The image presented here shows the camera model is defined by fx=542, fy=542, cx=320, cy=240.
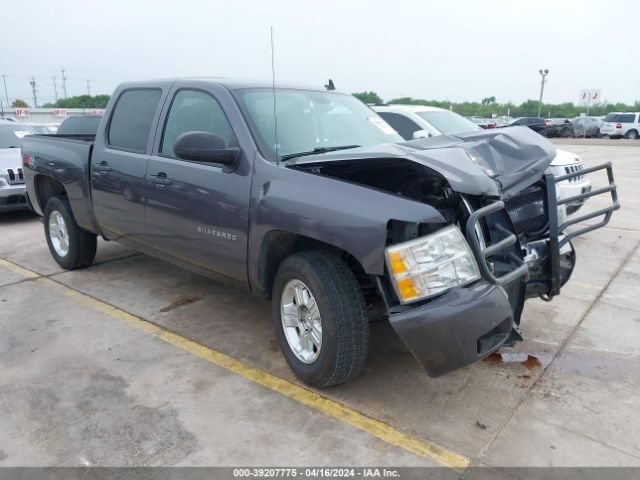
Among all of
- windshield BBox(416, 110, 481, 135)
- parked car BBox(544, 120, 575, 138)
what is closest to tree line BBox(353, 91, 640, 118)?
parked car BBox(544, 120, 575, 138)

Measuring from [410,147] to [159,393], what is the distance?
217 centimetres

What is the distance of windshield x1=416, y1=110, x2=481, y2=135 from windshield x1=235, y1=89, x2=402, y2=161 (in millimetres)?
3876

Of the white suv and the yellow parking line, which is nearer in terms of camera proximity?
the yellow parking line

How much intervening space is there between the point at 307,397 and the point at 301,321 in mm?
459

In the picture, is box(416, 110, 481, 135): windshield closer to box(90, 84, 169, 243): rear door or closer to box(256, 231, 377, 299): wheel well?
box(90, 84, 169, 243): rear door

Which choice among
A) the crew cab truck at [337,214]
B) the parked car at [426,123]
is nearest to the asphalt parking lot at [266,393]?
the crew cab truck at [337,214]

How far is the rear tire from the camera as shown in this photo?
5.52 meters

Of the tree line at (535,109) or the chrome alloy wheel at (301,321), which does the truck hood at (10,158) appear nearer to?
the chrome alloy wheel at (301,321)

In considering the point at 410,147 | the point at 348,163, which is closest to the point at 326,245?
the point at 348,163

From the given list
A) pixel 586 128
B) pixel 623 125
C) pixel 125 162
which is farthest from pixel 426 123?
pixel 586 128

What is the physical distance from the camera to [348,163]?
307 cm

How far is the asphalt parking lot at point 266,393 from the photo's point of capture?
9.12 ft

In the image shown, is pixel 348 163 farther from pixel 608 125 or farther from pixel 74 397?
pixel 608 125

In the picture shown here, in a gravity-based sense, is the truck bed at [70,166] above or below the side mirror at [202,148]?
below
